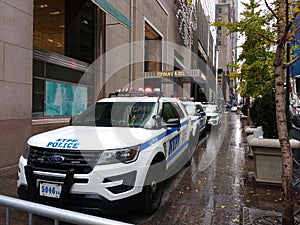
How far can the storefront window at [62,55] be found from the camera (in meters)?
8.46

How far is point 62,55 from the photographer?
9.58 metres

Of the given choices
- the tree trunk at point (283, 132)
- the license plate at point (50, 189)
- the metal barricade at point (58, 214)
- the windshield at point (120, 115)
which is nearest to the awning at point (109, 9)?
the windshield at point (120, 115)

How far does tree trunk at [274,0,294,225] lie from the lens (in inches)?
128

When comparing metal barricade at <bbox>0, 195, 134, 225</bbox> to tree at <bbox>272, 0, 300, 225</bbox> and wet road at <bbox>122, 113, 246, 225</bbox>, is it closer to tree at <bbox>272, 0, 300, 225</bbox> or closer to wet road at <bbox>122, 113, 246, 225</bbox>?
wet road at <bbox>122, 113, 246, 225</bbox>

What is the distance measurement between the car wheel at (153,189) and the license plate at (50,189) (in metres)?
1.16

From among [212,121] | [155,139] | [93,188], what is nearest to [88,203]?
[93,188]

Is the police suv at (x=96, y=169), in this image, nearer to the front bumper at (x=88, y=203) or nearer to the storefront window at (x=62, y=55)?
the front bumper at (x=88, y=203)

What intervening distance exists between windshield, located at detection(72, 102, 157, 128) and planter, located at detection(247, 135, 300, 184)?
94.8 inches

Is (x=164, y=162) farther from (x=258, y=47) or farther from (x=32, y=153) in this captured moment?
(x=258, y=47)

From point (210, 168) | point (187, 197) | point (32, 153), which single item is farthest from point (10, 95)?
point (210, 168)

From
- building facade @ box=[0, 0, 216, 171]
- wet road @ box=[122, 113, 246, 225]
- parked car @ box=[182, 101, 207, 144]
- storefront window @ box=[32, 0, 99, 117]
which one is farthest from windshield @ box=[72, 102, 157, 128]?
storefront window @ box=[32, 0, 99, 117]

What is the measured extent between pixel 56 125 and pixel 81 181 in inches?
230

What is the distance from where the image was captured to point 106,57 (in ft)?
36.9

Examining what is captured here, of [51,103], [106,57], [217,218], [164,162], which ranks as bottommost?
[217,218]
